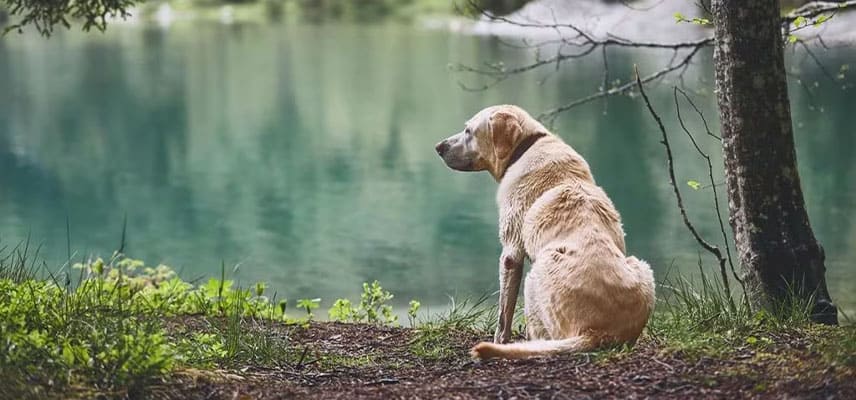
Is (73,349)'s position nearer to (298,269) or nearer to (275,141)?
(298,269)

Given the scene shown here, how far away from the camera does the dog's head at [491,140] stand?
5.36m

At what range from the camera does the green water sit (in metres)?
15.5

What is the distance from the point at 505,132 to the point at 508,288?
80cm

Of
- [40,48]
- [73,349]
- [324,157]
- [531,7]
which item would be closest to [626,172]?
[324,157]

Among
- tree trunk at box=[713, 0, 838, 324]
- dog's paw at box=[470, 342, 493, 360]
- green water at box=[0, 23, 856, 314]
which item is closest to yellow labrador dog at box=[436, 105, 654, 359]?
Result: dog's paw at box=[470, 342, 493, 360]

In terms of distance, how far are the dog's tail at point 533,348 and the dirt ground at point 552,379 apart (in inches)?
2.0

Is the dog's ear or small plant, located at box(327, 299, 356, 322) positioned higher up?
the dog's ear

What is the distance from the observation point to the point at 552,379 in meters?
4.19

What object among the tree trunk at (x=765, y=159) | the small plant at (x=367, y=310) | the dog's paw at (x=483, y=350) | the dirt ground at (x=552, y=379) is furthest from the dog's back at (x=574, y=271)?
the small plant at (x=367, y=310)

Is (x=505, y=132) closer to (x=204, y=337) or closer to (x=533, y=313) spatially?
(x=533, y=313)

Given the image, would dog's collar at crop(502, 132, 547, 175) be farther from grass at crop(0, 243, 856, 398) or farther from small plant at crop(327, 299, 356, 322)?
small plant at crop(327, 299, 356, 322)

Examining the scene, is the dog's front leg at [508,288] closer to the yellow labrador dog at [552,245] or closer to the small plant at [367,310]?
the yellow labrador dog at [552,245]

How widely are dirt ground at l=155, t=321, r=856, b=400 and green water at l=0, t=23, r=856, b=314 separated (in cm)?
526

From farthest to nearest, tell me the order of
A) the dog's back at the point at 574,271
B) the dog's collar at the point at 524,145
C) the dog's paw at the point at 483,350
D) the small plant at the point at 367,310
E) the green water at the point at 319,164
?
the green water at the point at 319,164, the small plant at the point at 367,310, the dog's collar at the point at 524,145, the dog's back at the point at 574,271, the dog's paw at the point at 483,350
